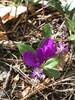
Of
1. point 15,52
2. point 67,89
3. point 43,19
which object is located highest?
point 43,19

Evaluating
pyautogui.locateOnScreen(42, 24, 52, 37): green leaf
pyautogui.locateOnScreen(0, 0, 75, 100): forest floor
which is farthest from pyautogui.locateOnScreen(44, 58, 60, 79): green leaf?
pyautogui.locateOnScreen(42, 24, 52, 37): green leaf

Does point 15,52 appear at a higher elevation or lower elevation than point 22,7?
lower

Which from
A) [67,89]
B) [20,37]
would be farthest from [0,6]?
[67,89]

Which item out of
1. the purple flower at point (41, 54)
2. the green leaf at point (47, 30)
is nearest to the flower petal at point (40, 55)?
the purple flower at point (41, 54)

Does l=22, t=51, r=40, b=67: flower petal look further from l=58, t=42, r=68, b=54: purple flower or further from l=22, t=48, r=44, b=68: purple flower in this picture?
l=58, t=42, r=68, b=54: purple flower

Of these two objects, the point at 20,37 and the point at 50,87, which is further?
the point at 20,37

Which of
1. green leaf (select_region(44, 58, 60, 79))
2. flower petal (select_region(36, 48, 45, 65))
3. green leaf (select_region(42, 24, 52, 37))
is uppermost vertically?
green leaf (select_region(42, 24, 52, 37))

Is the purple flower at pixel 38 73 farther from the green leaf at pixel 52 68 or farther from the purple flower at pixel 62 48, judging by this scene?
the purple flower at pixel 62 48

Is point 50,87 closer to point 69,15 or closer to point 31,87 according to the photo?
point 31,87
